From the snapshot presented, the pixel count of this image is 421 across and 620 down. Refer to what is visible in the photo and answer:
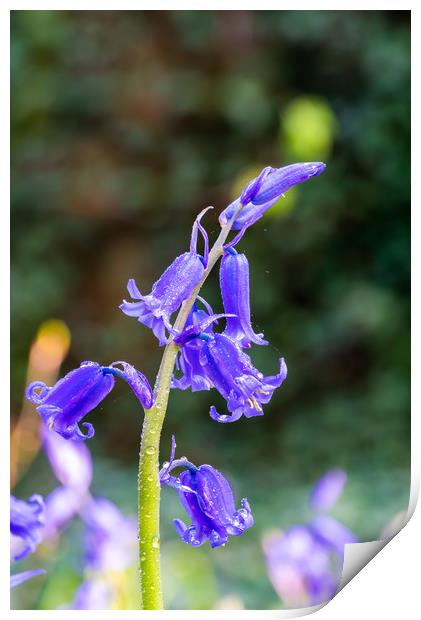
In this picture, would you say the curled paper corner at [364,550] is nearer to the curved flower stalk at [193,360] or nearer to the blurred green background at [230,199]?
the curved flower stalk at [193,360]

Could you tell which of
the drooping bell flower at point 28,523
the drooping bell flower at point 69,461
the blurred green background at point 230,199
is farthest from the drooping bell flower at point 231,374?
the blurred green background at point 230,199

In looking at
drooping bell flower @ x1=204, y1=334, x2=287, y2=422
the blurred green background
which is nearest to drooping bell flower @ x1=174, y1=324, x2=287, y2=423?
drooping bell flower @ x1=204, y1=334, x2=287, y2=422

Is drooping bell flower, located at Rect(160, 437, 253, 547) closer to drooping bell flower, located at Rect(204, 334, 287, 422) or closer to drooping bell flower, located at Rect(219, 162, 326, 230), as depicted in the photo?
drooping bell flower, located at Rect(204, 334, 287, 422)

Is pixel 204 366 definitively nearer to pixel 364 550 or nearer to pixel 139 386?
pixel 139 386

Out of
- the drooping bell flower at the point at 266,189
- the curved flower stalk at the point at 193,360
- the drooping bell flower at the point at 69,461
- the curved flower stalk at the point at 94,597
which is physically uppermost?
the drooping bell flower at the point at 266,189

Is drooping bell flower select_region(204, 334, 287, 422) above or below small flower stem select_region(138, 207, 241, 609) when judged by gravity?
above
